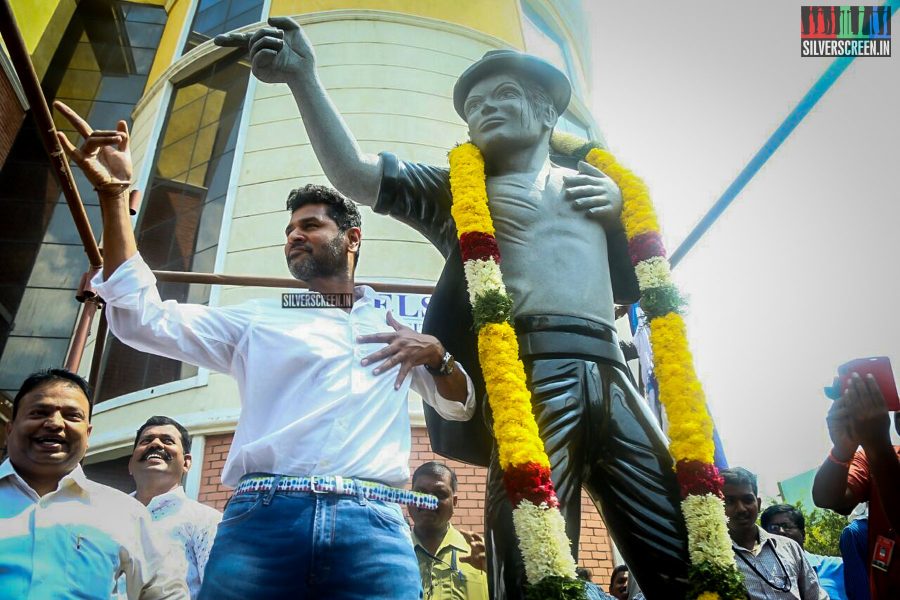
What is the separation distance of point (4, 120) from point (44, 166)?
13.6 feet

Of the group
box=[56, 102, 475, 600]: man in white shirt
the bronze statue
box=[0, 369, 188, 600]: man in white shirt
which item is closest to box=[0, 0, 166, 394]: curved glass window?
box=[0, 369, 188, 600]: man in white shirt

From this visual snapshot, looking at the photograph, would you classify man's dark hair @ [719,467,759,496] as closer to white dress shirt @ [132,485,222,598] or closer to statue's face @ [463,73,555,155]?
statue's face @ [463,73,555,155]

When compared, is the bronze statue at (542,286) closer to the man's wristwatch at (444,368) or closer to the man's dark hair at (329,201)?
the man's dark hair at (329,201)

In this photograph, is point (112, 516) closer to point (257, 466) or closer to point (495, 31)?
point (257, 466)

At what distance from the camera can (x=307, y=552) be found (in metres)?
1.61

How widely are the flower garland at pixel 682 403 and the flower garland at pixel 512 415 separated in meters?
0.35

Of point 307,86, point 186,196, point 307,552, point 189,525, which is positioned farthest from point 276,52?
point 186,196

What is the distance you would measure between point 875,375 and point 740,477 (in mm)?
1624

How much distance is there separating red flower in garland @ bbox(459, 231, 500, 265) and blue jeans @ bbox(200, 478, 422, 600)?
0.81 meters

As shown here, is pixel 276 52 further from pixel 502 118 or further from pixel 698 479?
pixel 698 479

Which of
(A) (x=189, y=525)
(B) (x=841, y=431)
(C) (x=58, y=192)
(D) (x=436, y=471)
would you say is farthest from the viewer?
(C) (x=58, y=192)

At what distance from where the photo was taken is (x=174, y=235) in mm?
9836

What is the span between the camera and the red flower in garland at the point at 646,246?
2309mm

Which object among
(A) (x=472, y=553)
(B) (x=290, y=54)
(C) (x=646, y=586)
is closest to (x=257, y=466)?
(C) (x=646, y=586)
